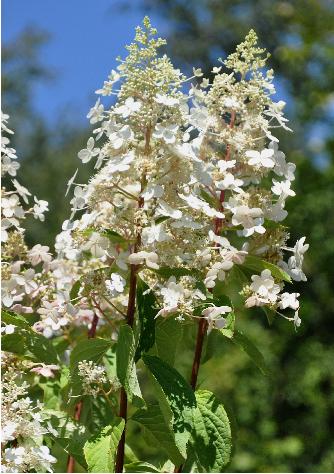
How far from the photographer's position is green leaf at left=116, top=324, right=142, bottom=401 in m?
0.89

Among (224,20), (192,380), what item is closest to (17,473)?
(192,380)

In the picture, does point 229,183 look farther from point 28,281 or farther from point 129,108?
point 28,281

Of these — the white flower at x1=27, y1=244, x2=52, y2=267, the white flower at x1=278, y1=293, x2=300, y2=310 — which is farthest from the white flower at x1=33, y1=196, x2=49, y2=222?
the white flower at x1=278, y1=293, x2=300, y2=310

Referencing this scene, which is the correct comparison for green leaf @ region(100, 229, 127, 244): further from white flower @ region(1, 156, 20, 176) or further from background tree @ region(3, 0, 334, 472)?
background tree @ region(3, 0, 334, 472)

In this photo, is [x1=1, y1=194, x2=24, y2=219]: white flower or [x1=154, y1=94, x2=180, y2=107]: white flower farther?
[x1=1, y1=194, x2=24, y2=219]: white flower

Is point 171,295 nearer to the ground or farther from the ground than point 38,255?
nearer to the ground

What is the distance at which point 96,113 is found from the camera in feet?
3.17

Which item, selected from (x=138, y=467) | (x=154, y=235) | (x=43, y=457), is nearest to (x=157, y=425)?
(x=138, y=467)

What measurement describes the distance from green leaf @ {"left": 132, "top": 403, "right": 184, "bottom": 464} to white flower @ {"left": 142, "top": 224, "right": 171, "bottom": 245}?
23 cm

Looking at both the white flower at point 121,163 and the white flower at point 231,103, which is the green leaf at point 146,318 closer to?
the white flower at point 121,163

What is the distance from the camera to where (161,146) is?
3.01 ft

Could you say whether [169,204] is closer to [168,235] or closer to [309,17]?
[168,235]

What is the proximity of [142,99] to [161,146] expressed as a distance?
0.06 meters

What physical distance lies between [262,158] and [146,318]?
0.25m
